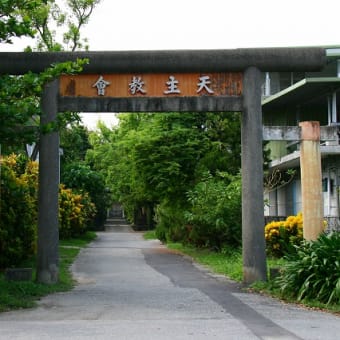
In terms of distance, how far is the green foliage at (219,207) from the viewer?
21.8m

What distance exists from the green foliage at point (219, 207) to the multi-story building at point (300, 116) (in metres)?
2.55

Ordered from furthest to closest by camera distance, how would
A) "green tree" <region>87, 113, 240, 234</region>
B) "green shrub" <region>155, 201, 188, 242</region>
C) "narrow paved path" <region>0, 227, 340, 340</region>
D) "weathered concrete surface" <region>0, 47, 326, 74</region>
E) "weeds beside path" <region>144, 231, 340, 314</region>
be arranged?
"green shrub" <region>155, 201, 188, 242</region> < "green tree" <region>87, 113, 240, 234</region> < "weathered concrete surface" <region>0, 47, 326, 74</region> < "weeds beside path" <region>144, 231, 340, 314</region> < "narrow paved path" <region>0, 227, 340, 340</region>

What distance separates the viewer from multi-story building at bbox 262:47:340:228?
25.7 metres

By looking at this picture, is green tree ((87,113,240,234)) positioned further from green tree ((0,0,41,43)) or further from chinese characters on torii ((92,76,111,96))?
green tree ((0,0,41,43))

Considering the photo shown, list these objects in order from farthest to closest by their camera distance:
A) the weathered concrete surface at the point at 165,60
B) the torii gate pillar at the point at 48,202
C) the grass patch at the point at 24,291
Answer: the torii gate pillar at the point at 48,202 < the weathered concrete surface at the point at 165,60 < the grass patch at the point at 24,291

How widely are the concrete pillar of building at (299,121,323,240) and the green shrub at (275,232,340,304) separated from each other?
4.26ft

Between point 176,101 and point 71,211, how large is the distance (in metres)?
20.5

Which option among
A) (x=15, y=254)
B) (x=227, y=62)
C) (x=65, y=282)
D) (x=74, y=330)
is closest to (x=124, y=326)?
(x=74, y=330)

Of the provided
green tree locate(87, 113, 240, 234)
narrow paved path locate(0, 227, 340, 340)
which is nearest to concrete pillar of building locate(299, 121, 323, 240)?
narrow paved path locate(0, 227, 340, 340)

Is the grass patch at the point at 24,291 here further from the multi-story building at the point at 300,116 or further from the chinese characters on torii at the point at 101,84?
the multi-story building at the point at 300,116

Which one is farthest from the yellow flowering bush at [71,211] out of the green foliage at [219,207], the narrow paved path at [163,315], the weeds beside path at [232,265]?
the narrow paved path at [163,315]

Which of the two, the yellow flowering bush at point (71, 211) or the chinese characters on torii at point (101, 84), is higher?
the chinese characters on torii at point (101, 84)

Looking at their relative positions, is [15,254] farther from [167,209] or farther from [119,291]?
[167,209]

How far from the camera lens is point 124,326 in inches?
365
